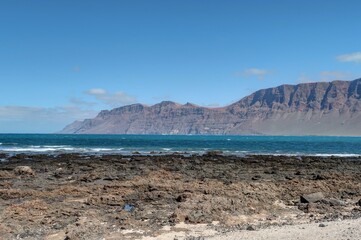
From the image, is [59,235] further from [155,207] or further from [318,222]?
[318,222]

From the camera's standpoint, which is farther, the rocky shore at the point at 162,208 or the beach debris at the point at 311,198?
the beach debris at the point at 311,198

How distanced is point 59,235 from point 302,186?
11067 mm

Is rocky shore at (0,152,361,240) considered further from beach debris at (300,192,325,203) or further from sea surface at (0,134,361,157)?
sea surface at (0,134,361,157)

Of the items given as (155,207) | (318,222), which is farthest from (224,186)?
(318,222)

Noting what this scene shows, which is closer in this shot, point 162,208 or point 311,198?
point 162,208

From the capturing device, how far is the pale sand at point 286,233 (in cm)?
913

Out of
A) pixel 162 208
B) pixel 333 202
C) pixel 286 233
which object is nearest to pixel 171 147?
pixel 333 202

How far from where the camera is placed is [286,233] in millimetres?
9492

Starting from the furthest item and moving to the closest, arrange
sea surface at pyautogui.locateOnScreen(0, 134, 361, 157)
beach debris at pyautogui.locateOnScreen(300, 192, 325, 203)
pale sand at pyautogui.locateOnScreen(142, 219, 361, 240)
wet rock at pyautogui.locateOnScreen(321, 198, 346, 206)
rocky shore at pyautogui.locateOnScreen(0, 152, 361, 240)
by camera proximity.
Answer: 1. sea surface at pyautogui.locateOnScreen(0, 134, 361, 157)
2. beach debris at pyautogui.locateOnScreen(300, 192, 325, 203)
3. wet rock at pyautogui.locateOnScreen(321, 198, 346, 206)
4. rocky shore at pyautogui.locateOnScreen(0, 152, 361, 240)
5. pale sand at pyautogui.locateOnScreen(142, 219, 361, 240)

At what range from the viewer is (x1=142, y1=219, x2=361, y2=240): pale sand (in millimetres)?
9133

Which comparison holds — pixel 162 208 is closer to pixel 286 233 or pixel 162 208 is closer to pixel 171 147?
pixel 286 233

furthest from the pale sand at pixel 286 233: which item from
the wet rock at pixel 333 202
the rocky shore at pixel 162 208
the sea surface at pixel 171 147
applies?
the sea surface at pixel 171 147

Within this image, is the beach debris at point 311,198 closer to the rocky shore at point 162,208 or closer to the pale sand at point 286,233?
the rocky shore at point 162,208

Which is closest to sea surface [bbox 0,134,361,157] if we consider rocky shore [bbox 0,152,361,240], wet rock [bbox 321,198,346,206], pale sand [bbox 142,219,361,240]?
rocky shore [bbox 0,152,361,240]
